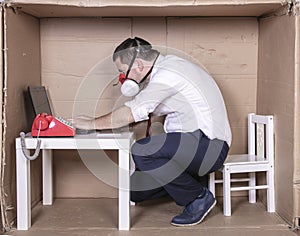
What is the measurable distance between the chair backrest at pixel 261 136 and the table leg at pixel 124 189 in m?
0.59

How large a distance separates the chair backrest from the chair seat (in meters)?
0.03

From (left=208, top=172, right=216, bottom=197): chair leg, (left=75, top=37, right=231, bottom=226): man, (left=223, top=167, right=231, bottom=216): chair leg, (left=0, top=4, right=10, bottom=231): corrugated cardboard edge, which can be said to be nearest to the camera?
(left=0, top=4, right=10, bottom=231): corrugated cardboard edge

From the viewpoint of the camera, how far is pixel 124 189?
A: 1821 mm

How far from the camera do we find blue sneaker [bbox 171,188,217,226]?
6.27 feet

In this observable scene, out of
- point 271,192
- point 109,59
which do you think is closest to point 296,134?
point 271,192

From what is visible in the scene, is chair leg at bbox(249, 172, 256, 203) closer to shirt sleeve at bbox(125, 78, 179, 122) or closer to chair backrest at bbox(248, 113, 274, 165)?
chair backrest at bbox(248, 113, 274, 165)

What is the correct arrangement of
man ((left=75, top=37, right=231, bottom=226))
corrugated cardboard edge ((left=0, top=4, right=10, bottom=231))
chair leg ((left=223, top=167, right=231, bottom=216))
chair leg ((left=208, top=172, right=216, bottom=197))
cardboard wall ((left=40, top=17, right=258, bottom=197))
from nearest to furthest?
corrugated cardboard edge ((left=0, top=4, right=10, bottom=231)) < man ((left=75, top=37, right=231, bottom=226)) < chair leg ((left=223, top=167, right=231, bottom=216)) < chair leg ((left=208, top=172, right=216, bottom=197)) < cardboard wall ((left=40, top=17, right=258, bottom=197))

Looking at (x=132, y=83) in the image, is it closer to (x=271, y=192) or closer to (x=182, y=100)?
(x=182, y=100)

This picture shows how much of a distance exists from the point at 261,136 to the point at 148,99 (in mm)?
Result: 582

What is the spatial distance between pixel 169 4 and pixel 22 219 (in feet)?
2.86

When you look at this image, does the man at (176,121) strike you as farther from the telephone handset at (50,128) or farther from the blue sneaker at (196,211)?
the telephone handset at (50,128)

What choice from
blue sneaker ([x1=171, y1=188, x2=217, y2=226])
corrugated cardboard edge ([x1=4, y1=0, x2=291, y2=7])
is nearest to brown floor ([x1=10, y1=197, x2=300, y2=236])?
blue sneaker ([x1=171, y1=188, x2=217, y2=226])

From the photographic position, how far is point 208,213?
→ 205 centimetres

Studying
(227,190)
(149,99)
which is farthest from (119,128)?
(227,190)
